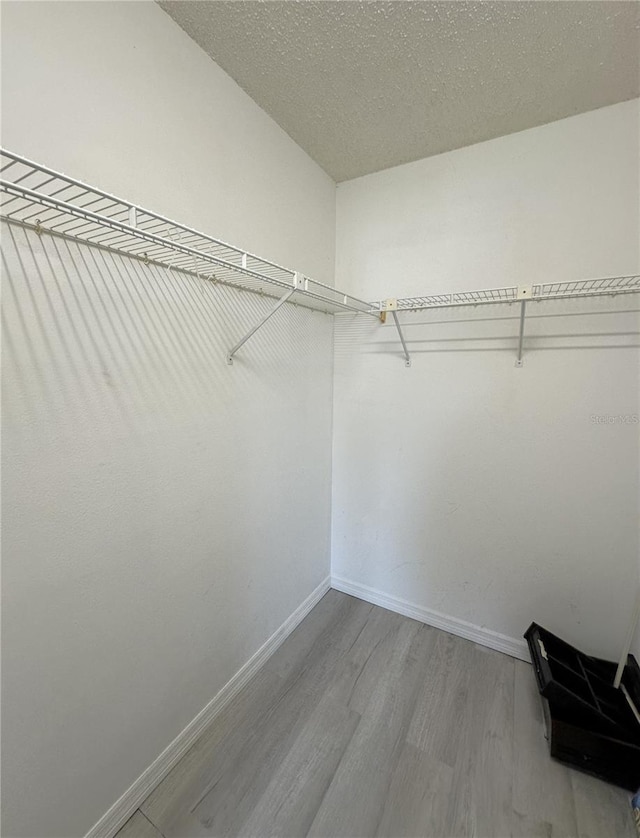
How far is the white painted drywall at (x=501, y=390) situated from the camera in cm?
142

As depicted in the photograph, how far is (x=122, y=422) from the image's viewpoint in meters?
1.00

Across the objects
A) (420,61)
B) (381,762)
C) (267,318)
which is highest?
(420,61)

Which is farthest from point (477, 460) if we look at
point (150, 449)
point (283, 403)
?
point (150, 449)

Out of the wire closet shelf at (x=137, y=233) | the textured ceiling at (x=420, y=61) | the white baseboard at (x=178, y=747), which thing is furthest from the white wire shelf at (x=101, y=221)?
the white baseboard at (x=178, y=747)

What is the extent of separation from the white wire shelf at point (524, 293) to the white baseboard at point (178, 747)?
1.78m

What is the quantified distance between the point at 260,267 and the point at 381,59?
32.6 inches

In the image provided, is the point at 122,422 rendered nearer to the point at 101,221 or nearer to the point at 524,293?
the point at 101,221

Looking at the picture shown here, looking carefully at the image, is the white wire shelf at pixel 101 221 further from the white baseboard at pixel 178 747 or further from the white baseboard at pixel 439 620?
the white baseboard at pixel 439 620

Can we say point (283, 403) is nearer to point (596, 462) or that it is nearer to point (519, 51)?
point (596, 462)

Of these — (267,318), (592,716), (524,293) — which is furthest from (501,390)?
(592,716)

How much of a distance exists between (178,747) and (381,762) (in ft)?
2.53

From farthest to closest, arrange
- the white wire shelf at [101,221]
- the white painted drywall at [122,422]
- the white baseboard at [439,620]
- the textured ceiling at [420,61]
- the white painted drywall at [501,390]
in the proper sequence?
the white baseboard at [439,620], the white painted drywall at [501,390], the textured ceiling at [420,61], the white painted drywall at [122,422], the white wire shelf at [101,221]

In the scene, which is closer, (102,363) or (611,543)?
(102,363)

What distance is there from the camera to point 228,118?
128 centimetres
